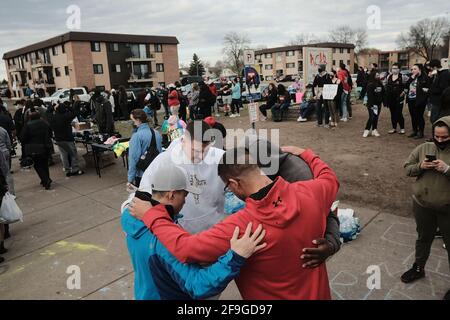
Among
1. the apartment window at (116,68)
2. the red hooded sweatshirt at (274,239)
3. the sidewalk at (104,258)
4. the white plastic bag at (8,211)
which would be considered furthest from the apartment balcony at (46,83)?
the red hooded sweatshirt at (274,239)

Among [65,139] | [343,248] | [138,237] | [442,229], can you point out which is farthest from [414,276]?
[65,139]

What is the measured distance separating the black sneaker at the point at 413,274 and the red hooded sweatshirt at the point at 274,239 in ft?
6.73

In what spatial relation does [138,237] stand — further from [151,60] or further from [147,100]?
[151,60]

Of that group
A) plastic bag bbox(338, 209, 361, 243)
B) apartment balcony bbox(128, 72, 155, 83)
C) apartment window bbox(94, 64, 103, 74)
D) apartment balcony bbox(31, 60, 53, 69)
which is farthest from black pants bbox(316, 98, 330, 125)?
apartment balcony bbox(31, 60, 53, 69)

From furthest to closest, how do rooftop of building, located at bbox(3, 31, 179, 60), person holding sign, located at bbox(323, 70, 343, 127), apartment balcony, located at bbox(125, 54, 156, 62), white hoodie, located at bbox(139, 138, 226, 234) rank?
1. apartment balcony, located at bbox(125, 54, 156, 62)
2. rooftop of building, located at bbox(3, 31, 179, 60)
3. person holding sign, located at bbox(323, 70, 343, 127)
4. white hoodie, located at bbox(139, 138, 226, 234)

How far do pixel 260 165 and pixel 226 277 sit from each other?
57 cm

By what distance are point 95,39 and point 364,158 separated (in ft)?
153

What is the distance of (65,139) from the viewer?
8094 mm

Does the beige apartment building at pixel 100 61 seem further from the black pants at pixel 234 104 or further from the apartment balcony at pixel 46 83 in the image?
the black pants at pixel 234 104

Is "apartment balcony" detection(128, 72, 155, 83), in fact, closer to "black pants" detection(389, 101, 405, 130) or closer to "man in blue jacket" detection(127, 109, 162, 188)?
"black pants" detection(389, 101, 405, 130)

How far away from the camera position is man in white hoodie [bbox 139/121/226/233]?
9.06 ft

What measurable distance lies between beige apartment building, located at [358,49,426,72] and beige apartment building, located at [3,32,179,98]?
55110 mm

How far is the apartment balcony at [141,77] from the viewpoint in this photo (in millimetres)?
50000

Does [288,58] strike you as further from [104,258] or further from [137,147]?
[104,258]
